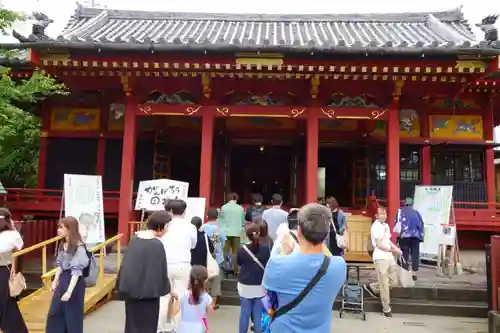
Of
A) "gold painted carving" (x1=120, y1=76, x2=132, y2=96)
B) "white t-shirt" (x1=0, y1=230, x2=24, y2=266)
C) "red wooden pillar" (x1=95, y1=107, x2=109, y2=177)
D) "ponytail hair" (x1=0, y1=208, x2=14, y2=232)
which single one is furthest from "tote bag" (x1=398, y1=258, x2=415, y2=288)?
"red wooden pillar" (x1=95, y1=107, x2=109, y2=177)

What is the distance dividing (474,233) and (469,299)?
16.5 feet

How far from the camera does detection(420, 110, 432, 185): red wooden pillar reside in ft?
35.6

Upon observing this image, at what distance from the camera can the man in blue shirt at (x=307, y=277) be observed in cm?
222

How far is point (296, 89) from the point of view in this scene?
371 inches

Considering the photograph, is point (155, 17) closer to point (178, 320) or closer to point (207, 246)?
point (207, 246)

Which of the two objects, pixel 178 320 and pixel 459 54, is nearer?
pixel 178 320

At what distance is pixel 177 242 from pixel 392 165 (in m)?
6.27

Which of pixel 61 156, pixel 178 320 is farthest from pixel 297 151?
pixel 178 320

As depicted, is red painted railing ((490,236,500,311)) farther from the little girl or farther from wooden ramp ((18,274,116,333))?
wooden ramp ((18,274,116,333))

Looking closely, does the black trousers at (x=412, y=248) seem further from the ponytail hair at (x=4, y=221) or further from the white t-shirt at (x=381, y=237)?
the ponytail hair at (x=4, y=221)

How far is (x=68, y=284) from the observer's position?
404 centimetres

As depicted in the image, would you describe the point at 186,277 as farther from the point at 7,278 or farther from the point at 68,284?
the point at 7,278

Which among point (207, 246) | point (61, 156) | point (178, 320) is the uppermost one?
point (61, 156)

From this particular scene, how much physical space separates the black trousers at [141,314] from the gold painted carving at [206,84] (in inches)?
241
